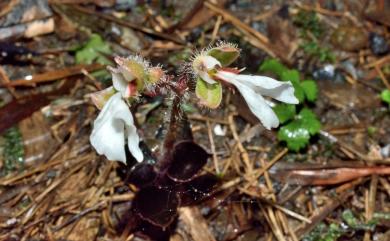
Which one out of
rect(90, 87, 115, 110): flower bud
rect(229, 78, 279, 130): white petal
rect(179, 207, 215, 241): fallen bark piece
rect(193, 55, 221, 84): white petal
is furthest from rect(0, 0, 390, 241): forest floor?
rect(90, 87, 115, 110): flower bud

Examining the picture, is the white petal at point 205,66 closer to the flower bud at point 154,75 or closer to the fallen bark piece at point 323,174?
the flower bud at point 154,75

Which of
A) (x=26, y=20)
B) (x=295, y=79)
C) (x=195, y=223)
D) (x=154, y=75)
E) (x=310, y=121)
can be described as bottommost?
(x=195, y=223)

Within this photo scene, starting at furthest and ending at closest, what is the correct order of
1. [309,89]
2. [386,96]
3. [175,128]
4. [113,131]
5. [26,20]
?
[26,20], [386,96], [309,89], [175,128], [113,131]

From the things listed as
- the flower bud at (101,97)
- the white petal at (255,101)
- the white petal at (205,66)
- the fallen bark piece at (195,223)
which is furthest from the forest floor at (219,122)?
the flower bud at (101,97)

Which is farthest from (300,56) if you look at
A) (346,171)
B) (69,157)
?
(69,157)

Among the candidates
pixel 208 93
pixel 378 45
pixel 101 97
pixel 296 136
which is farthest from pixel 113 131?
pixel 378 45

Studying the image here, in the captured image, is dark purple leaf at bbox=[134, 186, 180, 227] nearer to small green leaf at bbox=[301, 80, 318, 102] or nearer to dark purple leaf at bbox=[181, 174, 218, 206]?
dark purple leaf at bbox=[181, 174, 218, 206]

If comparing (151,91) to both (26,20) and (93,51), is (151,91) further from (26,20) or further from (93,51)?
(26,20)
